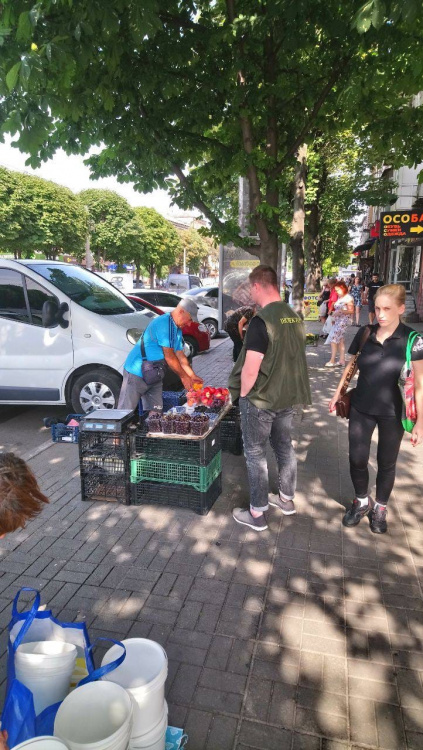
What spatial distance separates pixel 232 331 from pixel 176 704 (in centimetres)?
427

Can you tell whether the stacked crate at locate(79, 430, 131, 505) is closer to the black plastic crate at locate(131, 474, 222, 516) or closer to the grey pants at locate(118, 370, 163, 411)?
the black plastic crate at locate(131, 474, 222, 516)

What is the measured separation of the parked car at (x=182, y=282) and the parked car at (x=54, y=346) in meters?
21.4

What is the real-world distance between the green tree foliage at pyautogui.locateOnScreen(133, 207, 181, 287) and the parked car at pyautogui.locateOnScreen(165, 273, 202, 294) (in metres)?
32.9

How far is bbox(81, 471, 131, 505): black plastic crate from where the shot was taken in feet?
15.4

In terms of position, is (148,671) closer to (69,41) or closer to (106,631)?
(106,631)

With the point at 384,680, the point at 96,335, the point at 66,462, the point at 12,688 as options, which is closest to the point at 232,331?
the point at 96,335

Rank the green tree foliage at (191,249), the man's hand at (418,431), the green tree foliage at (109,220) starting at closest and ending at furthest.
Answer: the man's hand at (418,431) < the green tree foliage at (109,220) < the green tree foliage at (191,249)

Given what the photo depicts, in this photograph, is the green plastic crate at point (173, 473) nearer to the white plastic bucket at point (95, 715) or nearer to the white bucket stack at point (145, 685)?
the white bucket stack at point (145, 685)

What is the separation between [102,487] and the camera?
476 cm

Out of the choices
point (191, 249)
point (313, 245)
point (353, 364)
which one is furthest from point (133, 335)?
point (191, 249)

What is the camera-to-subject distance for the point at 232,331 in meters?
6.16

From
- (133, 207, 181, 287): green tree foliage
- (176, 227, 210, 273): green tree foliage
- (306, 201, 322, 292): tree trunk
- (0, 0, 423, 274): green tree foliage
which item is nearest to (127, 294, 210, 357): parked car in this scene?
(0, 0, 423, 274): green tree foliage

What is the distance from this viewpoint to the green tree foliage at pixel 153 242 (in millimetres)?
60838

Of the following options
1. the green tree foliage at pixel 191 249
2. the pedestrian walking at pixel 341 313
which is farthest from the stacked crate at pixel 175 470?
the green tree foliage at pixel 191 249
